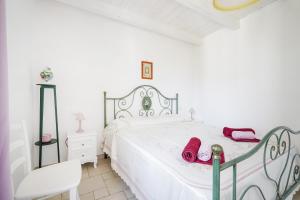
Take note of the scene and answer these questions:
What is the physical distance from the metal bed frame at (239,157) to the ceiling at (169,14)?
53.3 inches

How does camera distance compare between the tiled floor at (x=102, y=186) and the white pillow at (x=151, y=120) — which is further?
the white pillow at (x=151, y=120)

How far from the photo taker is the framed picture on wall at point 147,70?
3.24 m

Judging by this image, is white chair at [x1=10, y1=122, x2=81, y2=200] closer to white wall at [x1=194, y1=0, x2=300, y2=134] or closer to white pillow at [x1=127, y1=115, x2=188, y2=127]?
white pillow at [x1=127, y1=115, x2=188, y2=127]

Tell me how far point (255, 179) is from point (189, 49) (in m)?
3.56

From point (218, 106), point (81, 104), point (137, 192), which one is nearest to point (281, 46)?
point (218, 106)

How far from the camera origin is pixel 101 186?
1.95 m

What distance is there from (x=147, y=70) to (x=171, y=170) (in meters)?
2.49

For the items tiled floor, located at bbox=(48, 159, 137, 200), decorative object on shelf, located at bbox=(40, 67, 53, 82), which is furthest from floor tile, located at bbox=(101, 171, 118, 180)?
decorative object on shelf, located at bbox=(40, 67, 53, 82)

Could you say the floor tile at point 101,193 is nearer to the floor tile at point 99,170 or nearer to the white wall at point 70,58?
the floor tile at point 99,170

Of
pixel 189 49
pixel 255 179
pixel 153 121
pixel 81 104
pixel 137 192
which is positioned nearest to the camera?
pixel 255 179

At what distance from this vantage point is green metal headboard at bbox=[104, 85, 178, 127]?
116 inches

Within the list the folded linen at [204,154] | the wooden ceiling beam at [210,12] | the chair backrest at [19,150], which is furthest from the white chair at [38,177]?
the wooden ceiling beam at [210,12]

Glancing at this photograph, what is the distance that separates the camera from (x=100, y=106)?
2.76m

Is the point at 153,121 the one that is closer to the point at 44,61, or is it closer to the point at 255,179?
the point at 255,179
